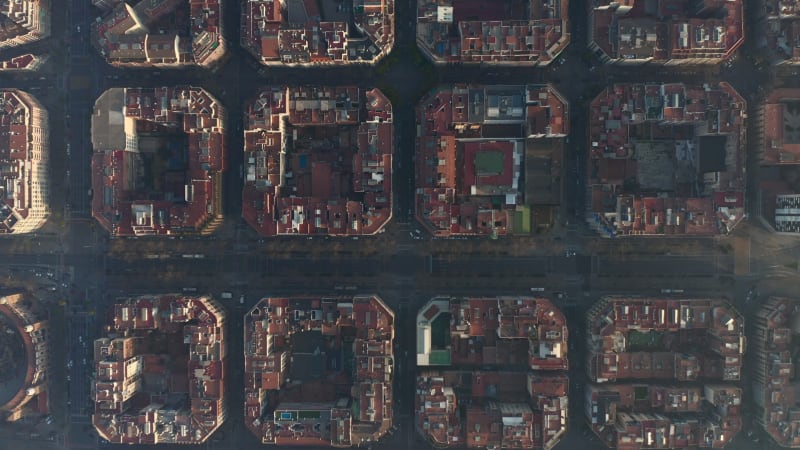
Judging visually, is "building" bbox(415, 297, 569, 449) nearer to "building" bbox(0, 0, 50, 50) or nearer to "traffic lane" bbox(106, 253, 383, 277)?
"traffic lane" bbox(106, 253, 383, 277)

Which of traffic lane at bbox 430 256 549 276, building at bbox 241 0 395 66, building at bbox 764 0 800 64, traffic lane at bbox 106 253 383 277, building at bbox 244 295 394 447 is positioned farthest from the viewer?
traffic lane at bbox 106 253 383 277

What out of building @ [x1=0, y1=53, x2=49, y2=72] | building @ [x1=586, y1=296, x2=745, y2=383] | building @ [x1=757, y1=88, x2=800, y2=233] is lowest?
building @ [x1=586, y1=296, x2=745, y2=383]

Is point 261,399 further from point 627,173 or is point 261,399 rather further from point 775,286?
point 775,286

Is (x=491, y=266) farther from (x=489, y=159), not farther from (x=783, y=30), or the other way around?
(x=783, y=30)

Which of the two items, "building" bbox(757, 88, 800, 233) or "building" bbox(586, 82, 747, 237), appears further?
"building" bbox(757, 88, 800, 233)

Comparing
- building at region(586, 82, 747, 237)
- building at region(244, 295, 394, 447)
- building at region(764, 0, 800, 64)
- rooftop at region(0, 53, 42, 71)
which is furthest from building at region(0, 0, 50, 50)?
building at region(764, 0, 800, 64)

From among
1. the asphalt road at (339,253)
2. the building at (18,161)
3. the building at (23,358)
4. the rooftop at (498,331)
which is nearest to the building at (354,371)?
the asphalt road at (339,253)

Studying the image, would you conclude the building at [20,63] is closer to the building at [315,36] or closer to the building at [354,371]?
the building at [315,36]
